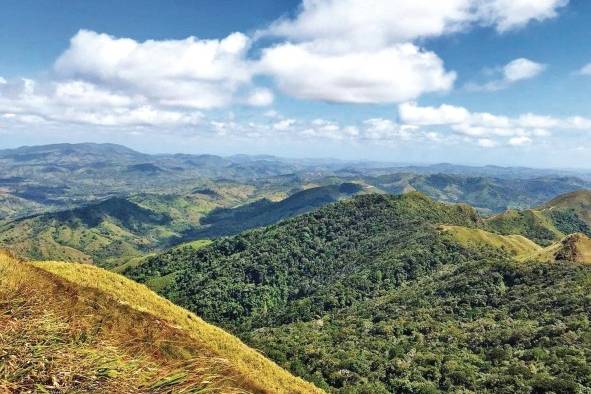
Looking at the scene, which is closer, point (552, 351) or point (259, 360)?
point (259, 360)

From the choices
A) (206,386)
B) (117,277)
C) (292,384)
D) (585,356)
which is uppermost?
(206,386)

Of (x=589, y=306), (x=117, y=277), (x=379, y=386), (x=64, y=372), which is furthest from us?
(x=589, y=306)

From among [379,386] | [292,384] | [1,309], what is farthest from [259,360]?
[379,386]

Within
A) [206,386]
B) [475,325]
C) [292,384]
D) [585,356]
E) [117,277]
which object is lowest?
[475,325]

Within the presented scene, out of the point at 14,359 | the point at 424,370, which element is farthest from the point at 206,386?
the point at 424,370

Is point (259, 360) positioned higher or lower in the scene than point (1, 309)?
lower

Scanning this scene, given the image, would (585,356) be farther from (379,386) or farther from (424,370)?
(379,386)

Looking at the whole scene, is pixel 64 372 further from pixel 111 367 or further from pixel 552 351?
pixel 552 351

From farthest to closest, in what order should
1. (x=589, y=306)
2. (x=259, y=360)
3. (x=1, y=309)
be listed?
(x=589, y=306), (x=259, y=360), (x=1, y=309)

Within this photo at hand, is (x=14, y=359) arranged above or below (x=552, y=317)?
above

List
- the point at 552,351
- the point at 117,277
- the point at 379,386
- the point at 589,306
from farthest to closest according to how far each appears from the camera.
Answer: the point at 589,306, the point at 552,351, the point at 379,386, the point at 117,277
